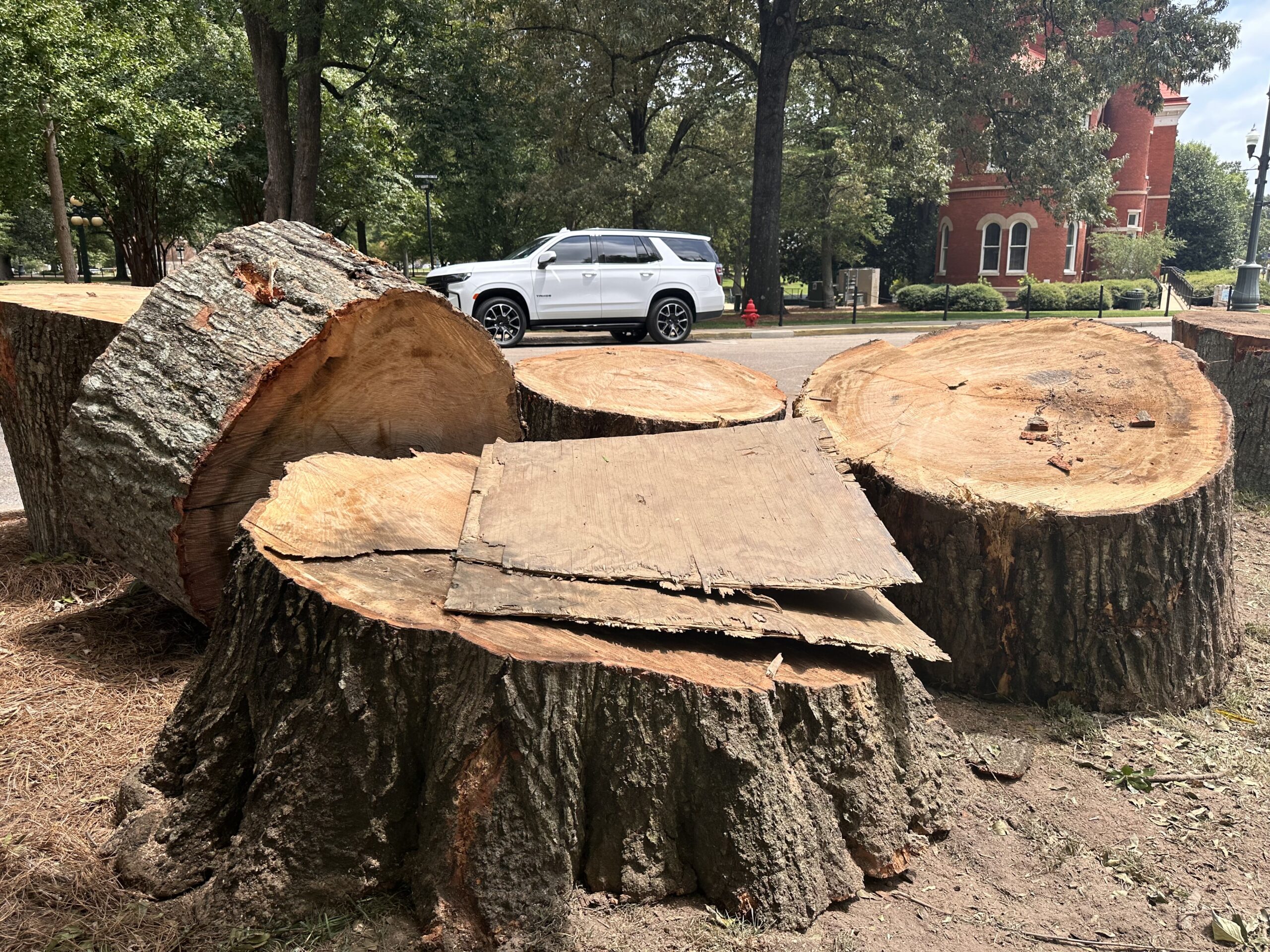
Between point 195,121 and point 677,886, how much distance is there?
19696mm

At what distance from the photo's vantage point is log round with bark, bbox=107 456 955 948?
2033mm

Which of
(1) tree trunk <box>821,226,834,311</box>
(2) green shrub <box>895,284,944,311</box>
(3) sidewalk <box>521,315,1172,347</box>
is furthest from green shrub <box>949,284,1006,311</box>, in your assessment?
(3) sidewalk <box>521,315,1172,347</box>

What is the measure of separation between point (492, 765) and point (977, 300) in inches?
1099

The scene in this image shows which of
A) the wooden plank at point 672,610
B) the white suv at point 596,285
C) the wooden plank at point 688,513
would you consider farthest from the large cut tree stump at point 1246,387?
the white suv at point 596,285

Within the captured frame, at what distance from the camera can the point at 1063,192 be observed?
712 inches

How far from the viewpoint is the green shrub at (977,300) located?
26844 mm

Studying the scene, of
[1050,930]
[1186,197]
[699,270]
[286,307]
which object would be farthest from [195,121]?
[1186,197]

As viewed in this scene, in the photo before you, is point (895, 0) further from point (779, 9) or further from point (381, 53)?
point (381, 53)

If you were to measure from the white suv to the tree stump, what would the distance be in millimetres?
9100

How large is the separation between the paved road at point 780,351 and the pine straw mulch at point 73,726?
4.56 metres

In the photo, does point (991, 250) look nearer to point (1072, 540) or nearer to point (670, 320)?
point (670, 320)

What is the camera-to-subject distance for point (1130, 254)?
1261 inches

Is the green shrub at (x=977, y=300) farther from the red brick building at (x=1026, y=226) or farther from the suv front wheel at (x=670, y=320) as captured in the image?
the suv front wheel at (x=670, y=320)

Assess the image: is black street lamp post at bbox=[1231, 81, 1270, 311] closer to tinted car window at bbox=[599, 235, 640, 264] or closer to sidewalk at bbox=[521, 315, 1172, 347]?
sidewalk at bbox=[521, 315, 1172, 347]
